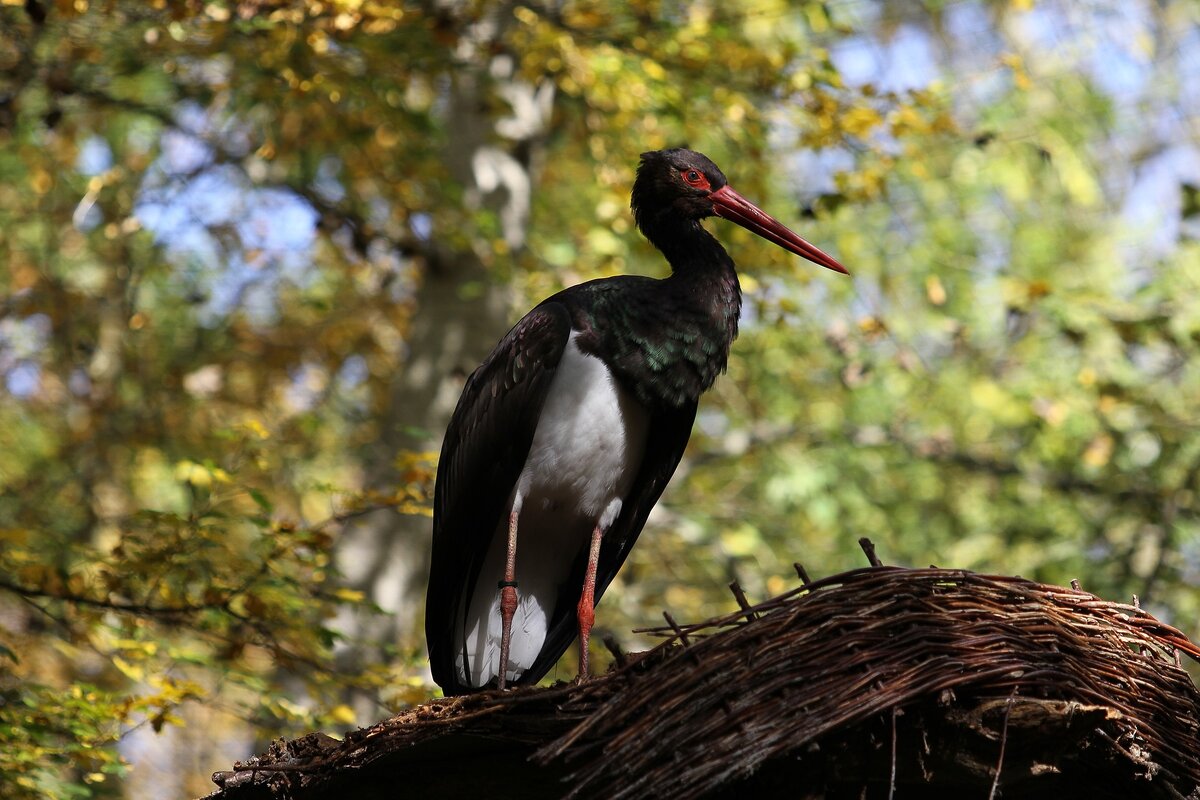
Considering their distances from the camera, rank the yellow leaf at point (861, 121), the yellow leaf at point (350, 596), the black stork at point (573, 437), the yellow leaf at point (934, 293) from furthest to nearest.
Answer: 1. the yellow leaf at point (934, 293)
2. the yellow leaf at point (861, 121)
3. the yellow leaf at point (350, 596)
4. the black stork at point (573, 437)

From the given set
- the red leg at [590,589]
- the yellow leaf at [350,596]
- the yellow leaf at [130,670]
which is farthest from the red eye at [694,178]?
the yellow leaf at [130,670]

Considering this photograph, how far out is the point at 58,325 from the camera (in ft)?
36.2

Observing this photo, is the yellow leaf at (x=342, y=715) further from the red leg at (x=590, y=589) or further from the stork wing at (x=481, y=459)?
the red leg at (x=590, y=589)

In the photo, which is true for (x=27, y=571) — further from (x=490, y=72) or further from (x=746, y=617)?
(x=490, y=72)

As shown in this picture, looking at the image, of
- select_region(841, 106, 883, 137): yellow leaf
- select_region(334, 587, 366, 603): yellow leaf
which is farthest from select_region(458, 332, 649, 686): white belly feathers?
select_region(841, 106, 883, 137): yellow leaf

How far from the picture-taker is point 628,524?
5332 millimetres

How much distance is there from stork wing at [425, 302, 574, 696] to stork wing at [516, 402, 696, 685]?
0.35m

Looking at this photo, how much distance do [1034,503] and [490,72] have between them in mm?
5298

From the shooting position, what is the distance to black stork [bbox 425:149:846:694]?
4945mm

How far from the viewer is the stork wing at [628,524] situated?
5.15m

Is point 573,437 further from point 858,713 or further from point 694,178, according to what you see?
point 858,713

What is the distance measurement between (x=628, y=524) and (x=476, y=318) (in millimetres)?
4012

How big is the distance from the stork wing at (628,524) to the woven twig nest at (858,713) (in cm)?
169

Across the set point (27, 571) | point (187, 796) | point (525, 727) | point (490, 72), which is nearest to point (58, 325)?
point (490, 72)
